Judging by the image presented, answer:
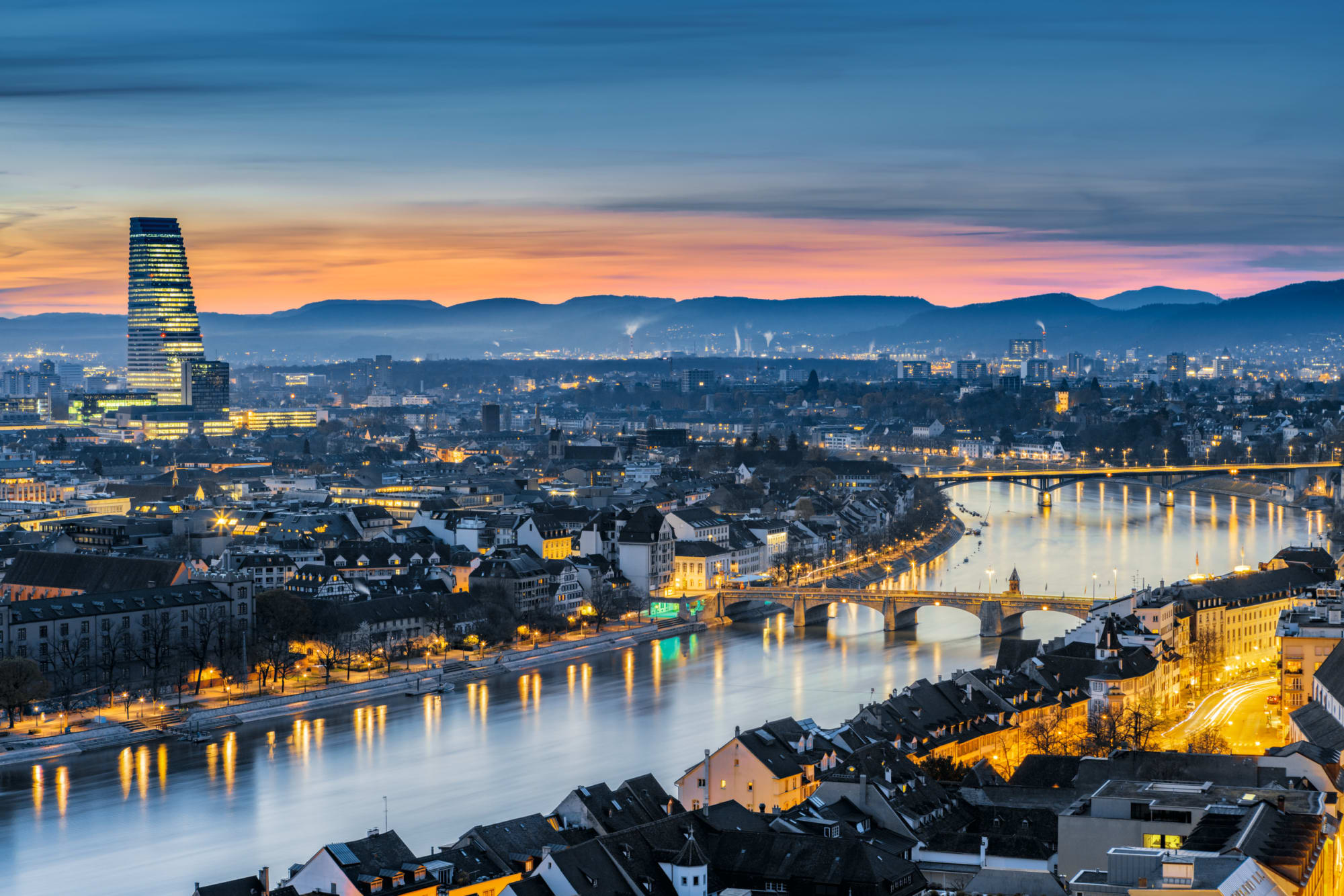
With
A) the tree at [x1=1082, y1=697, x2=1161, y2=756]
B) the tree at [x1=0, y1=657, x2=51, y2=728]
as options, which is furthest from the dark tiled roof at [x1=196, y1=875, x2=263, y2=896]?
the tree at [x1=0, y1=657, x2=51, y2=728]

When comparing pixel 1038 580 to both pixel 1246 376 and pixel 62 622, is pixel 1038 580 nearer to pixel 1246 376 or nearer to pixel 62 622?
pixel 62 622

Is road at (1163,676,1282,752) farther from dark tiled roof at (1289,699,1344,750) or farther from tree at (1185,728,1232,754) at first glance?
dark tiled roof at (1289,699,1344,750)

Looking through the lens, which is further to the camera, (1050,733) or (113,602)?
(113,602)

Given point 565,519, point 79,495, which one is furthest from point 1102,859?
point 79,495

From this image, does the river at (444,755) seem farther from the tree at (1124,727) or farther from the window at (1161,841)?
the window at (1161,841)

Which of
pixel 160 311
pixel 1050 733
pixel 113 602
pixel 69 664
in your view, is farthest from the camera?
pixel 160 311

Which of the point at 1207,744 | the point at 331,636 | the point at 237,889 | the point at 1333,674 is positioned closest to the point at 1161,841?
the point at 237,889

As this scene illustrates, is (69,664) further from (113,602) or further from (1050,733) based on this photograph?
(1050,733)
